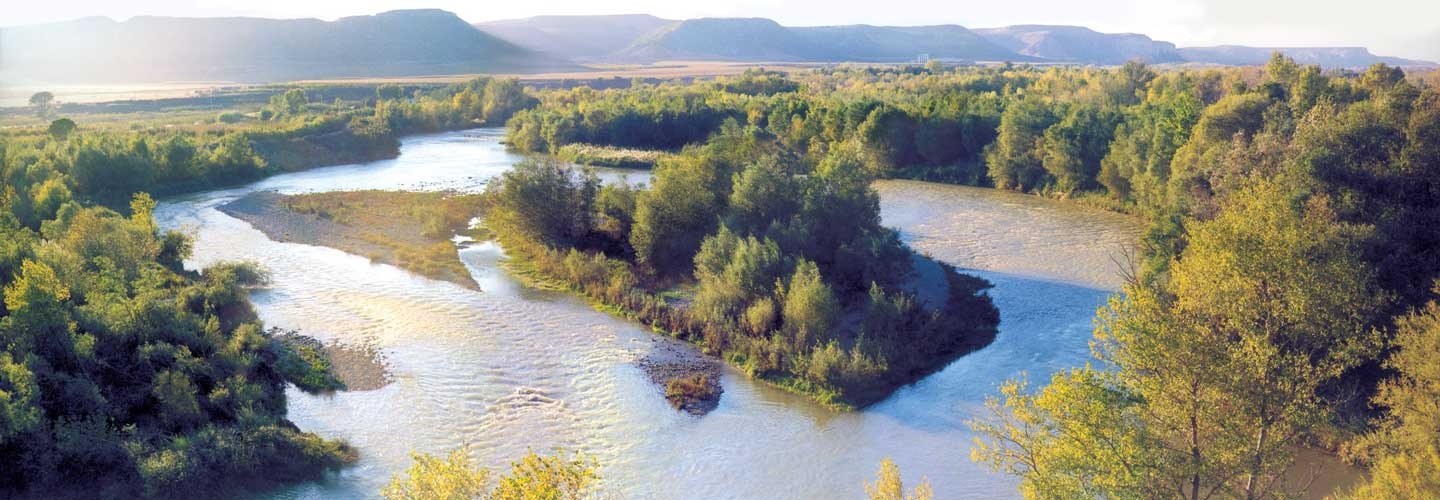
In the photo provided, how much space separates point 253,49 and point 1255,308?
173404 mm

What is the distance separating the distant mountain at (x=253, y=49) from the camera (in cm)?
13500

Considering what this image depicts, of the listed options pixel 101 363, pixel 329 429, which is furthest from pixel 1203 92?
pixel 101 363

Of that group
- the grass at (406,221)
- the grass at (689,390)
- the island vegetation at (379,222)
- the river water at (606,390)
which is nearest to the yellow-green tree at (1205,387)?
the river water at (606,390)

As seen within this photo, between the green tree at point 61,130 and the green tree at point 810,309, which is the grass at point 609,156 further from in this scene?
the green tree at point 810,309

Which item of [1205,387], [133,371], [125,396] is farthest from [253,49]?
[1205,387]

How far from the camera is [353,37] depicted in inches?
6427

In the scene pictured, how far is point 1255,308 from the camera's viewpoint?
14.4 meters

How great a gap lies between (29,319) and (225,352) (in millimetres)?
3947

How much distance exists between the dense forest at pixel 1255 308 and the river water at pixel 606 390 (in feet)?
5.45

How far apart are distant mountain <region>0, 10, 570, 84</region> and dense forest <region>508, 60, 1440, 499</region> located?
137 metres

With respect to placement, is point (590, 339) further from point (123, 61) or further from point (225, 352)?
point (123, 61)

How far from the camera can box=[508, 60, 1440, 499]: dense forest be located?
12.6 m

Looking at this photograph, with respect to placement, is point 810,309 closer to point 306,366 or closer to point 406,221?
point 306,366

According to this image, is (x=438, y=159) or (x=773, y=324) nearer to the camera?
(x=773, y=324)
